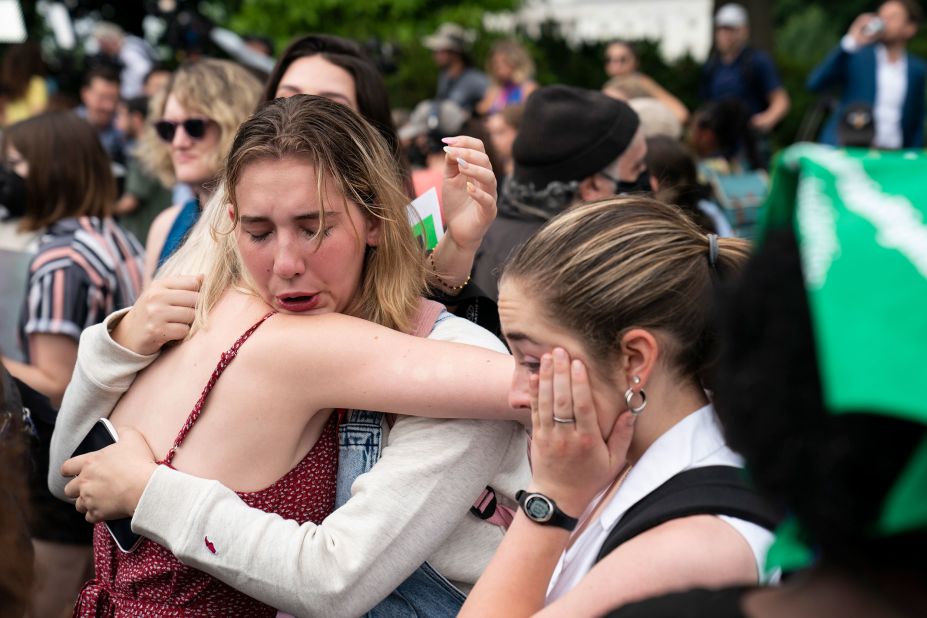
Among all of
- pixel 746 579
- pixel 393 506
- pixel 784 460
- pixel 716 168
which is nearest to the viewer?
pixel 784 460

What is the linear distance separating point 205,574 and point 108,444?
Result: 38 centimetres

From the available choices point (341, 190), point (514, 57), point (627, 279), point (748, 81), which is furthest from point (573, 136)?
point (748, 81)

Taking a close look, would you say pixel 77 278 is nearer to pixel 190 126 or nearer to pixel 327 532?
pixel 190 126

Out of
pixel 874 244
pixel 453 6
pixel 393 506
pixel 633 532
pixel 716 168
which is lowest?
pixel 453 6

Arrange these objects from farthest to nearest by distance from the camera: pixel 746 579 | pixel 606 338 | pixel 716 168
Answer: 1. pixel 716 168
2. pixel 606 338
3. pixel 746 579

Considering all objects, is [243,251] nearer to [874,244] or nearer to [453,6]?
[874,244]

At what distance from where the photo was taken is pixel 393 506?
2.08 metres

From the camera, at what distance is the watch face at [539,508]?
73.0 inches

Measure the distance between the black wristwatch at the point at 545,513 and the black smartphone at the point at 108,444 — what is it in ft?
2.91

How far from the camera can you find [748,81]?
980cm

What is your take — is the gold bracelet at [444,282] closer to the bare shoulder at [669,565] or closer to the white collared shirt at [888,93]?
the bare shoulder at [669,565]

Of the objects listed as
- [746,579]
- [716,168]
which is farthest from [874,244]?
[716,168]

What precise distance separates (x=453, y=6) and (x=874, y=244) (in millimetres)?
18007

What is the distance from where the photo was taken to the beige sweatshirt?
204 cm
